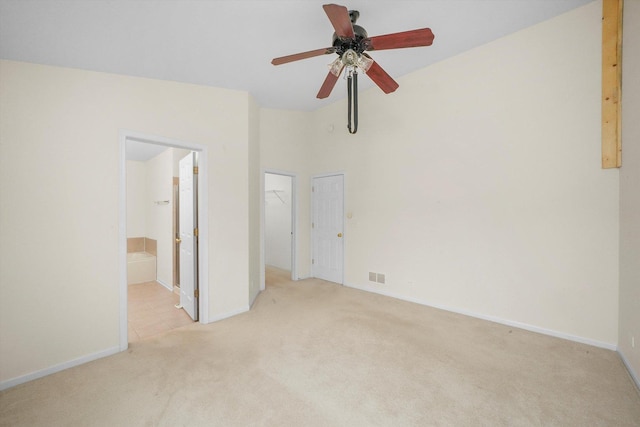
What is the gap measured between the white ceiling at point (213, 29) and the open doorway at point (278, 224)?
3.30 meters

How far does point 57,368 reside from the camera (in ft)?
7.54

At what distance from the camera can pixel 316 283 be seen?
192 inches

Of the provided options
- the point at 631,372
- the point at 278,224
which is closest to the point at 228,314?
the point at 278,224

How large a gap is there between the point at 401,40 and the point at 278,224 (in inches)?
203

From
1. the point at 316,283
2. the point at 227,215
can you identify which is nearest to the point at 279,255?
the point at 316,283

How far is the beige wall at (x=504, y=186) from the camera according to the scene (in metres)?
2.59

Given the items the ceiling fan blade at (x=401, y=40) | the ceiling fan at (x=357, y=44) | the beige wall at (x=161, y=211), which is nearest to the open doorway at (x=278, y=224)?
the beige wall at (x=161, y=211)

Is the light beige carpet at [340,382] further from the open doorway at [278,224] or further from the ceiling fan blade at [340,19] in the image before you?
the open doorway at [278,224]

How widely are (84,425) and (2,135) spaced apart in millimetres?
2229

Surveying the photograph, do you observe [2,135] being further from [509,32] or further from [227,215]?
[509,32]

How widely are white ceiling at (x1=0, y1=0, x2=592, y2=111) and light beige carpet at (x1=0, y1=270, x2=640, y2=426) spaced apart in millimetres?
2699

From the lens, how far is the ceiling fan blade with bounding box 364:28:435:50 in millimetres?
1788

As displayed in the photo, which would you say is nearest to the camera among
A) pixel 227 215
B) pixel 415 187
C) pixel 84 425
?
pixel 84 425

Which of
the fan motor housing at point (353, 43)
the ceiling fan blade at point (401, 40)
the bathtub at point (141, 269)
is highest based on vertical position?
the fan motor housing at point (353, 43)
